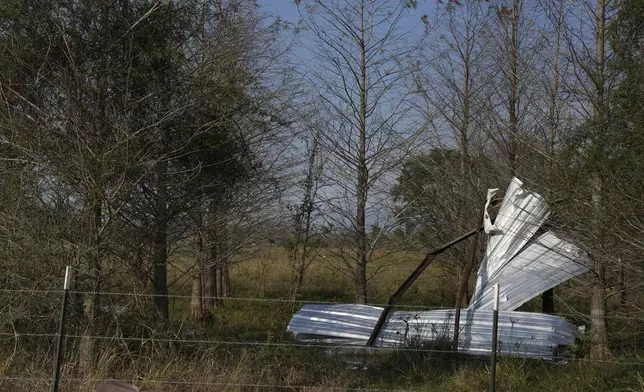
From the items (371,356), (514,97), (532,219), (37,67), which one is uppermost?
(514,97)

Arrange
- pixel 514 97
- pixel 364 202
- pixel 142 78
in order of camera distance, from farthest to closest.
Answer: pixel 364 202 < pixel 514 97 < pixel 142 78

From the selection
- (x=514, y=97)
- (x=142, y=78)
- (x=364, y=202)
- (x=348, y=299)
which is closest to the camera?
(x=142, y=78)

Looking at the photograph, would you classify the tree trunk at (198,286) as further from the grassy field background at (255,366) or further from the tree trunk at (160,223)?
the grassy field background at (255,366)

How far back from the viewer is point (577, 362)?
8.91m

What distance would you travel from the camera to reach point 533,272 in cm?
1062

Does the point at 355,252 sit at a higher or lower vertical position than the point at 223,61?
lower

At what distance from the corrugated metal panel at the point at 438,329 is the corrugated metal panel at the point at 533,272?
438 millimetres

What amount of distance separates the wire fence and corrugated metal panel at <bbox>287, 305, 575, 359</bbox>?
342mm

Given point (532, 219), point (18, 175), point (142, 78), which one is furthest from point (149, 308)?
point (532, 219)

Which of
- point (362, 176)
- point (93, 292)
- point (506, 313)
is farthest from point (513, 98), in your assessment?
point (93, 292)

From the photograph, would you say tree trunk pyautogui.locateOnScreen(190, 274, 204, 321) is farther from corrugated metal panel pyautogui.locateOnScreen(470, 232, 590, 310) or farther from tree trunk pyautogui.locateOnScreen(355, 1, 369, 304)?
corrugated metal panel pyautogui.locateOnScreen(470, 232, 590, 310)

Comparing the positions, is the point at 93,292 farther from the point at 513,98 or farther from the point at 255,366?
the point at 513,98

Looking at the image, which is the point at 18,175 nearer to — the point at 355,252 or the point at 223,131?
the point at 223,131

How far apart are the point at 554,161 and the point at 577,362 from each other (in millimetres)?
2384
